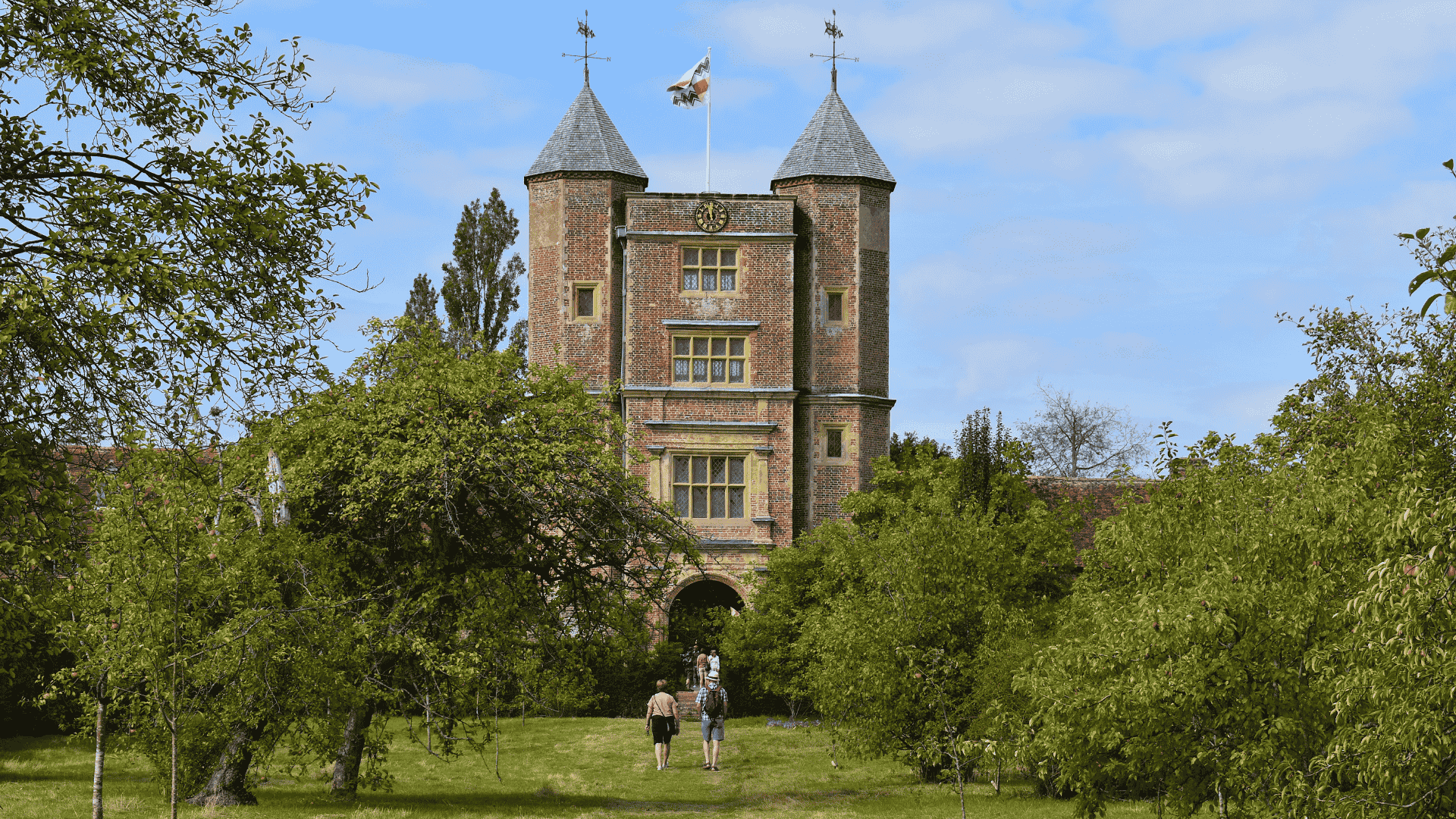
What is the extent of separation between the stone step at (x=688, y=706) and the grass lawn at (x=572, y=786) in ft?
12.5

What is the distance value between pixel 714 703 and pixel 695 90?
2323 centimetres

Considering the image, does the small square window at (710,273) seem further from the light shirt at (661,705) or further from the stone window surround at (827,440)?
Answer: the light shirt at (661,705)

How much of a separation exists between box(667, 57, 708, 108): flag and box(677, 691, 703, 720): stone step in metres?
18.2

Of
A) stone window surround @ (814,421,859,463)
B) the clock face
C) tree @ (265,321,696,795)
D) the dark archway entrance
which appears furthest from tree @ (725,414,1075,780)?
the clock face

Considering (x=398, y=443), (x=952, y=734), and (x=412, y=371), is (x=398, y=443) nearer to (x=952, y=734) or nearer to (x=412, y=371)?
(x=412, y=371)

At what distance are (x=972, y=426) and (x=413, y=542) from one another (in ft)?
63.6

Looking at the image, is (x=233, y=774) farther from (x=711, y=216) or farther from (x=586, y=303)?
(x=711, y=216)

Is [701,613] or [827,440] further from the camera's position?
[827,440]

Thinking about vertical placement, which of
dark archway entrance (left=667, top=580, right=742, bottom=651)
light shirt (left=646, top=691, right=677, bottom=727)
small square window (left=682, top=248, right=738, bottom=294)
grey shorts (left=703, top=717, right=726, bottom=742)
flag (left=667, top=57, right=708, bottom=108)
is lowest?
grey shorts (left=703, top=717, right=726, bottom=742)

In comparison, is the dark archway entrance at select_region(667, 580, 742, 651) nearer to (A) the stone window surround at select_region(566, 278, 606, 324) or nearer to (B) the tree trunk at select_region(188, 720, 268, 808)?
(A) the stone window surround at select_region(566, 278, 606, 324)

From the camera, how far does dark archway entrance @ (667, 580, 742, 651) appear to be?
34656 millimetres

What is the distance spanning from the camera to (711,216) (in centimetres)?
3788

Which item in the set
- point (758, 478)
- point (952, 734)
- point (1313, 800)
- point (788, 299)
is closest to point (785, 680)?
point (758, 478)

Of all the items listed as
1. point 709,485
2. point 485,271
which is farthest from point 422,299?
point 709,485
